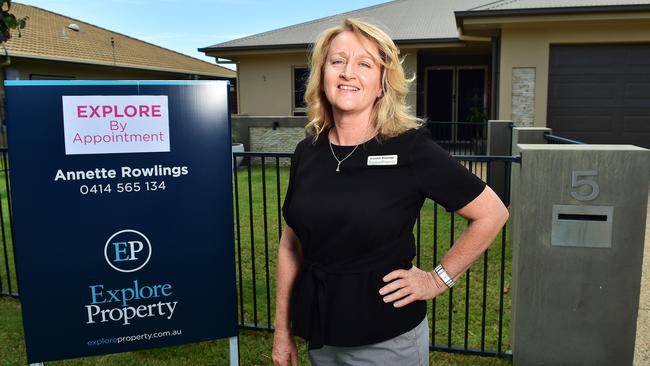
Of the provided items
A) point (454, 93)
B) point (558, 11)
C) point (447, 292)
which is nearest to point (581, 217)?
point (447, 292)

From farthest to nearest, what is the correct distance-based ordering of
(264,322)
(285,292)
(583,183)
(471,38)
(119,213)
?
(471,38), (264,322), (583,183), (119,213), (285,292)

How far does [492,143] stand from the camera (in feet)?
28.4

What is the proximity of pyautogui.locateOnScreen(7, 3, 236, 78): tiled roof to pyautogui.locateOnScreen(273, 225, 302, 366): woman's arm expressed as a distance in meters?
16.5

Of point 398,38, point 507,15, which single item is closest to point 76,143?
point 507,15

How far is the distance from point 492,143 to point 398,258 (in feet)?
23.7

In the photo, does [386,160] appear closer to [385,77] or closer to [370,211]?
[370,211]

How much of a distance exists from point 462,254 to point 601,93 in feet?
34.3

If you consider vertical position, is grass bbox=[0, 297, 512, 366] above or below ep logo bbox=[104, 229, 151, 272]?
below

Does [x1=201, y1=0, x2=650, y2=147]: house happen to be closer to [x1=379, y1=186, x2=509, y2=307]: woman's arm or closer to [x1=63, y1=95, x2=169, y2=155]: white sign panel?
[x1=63, y1=95, x2=169, y2=155]: white sign panel

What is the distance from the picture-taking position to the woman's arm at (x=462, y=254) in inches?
72.0

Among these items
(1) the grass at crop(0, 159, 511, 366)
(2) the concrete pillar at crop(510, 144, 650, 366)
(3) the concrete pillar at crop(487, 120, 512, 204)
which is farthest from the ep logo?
(3) the concrete pillar at crop(487, 120, 512, 204)

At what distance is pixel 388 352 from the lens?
1.89m

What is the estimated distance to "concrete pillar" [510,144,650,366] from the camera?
10.2 ft

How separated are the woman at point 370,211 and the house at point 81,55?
600 inches
